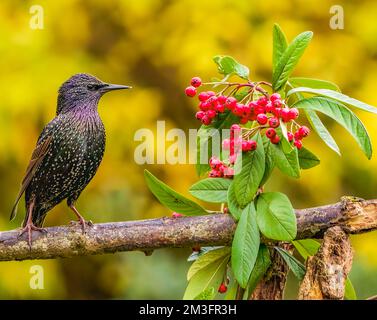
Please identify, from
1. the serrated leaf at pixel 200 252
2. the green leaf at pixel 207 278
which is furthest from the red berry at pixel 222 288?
the serrated leaf at pixel 200 252

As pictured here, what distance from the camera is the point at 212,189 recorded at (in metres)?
2.59

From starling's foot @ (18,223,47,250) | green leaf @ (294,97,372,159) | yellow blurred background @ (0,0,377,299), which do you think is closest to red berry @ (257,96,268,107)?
green leaf @ (294,97,372,159)

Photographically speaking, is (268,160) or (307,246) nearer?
(268,160)

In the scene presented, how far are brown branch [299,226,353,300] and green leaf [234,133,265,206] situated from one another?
0.98 ft

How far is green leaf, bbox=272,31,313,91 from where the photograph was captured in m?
2.51

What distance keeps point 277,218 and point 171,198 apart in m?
0.40

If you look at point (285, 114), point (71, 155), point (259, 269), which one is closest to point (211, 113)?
point (285, 114)

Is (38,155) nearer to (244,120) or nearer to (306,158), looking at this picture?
(244,120)

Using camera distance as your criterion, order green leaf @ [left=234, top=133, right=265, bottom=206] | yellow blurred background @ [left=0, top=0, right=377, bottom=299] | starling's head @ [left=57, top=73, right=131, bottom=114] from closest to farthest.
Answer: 1. green leaf @ [left=234, top=133, right=265, bottom=206]
2. starling's head @ [left=57, top=73, right=131, bottom=114]
3. yellow blurred background @ [left=0, top=0, right=377, bottom=299]

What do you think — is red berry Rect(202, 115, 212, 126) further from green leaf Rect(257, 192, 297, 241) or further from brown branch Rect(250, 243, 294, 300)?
brown branch Rect(250, 243, 294, 300)

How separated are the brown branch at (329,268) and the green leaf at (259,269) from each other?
139 millimetres

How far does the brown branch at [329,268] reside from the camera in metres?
2.51

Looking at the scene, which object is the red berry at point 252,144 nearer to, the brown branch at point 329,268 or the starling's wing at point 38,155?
the brown branch at point 329,268
